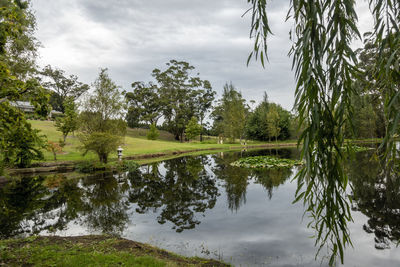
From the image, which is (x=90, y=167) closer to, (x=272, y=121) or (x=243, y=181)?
(x=243, y=181)

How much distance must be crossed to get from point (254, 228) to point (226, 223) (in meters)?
0.94

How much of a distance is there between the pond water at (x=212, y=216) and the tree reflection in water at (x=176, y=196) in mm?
41

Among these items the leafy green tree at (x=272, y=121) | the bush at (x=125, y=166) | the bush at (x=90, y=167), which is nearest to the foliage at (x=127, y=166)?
the bush at (x=125, y=166)

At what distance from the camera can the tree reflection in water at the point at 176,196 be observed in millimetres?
8540

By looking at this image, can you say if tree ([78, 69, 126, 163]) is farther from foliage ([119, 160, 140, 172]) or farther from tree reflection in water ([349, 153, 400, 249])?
tree reflection in water ([349, 153, 400, 249])

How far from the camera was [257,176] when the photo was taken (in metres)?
15.8

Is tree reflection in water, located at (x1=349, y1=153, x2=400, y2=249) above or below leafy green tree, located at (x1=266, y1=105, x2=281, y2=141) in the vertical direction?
below

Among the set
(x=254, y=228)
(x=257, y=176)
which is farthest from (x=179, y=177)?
(x=254, y=228)

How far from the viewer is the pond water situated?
19.1ft

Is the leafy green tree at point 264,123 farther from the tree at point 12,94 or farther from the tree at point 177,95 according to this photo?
the tree at point 12,94

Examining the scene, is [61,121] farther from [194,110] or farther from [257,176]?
[194,110]

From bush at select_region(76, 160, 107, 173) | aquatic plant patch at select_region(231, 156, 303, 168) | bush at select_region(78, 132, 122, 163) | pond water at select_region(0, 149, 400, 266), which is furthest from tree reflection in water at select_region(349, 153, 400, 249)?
bush at select_region(76, 160, 107, 173)

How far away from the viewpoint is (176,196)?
11.3 metres

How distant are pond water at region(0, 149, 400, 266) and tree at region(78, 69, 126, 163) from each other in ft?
27.8
